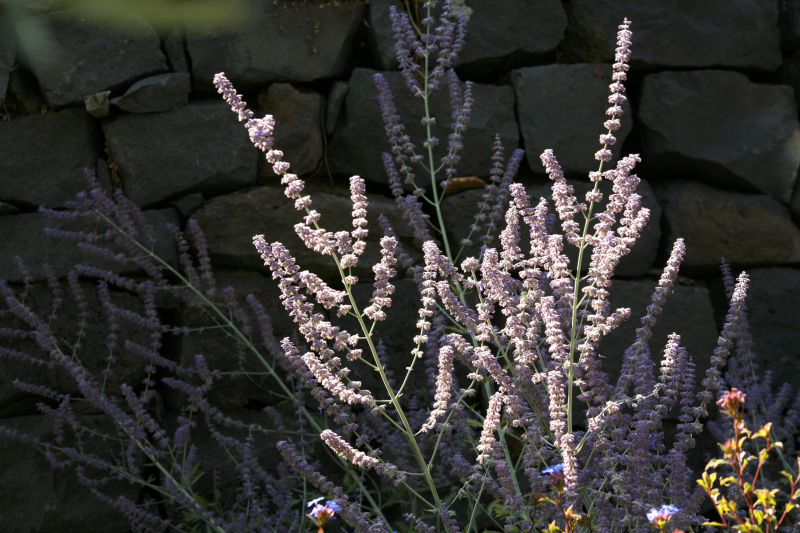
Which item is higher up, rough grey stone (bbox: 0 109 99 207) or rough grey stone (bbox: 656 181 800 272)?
rough grey stone (bbox: 0 109 99 207)

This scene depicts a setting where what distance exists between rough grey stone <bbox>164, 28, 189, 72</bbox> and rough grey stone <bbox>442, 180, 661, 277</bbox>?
55.2 inches

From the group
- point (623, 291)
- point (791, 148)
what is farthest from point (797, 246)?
point (623, 291)

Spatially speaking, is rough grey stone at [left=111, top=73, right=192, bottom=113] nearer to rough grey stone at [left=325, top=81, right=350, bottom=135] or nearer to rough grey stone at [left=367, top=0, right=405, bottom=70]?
rough grey stone at [left=325, top=81, right=350, bottom=135]

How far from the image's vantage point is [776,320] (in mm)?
3330

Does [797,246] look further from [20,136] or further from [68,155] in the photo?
[20,136]

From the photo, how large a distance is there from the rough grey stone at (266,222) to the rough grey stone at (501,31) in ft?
2.53

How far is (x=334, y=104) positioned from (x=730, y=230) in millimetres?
2042

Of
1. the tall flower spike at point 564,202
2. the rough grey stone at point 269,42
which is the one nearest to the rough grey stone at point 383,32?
the rough grey stone at point 269,42

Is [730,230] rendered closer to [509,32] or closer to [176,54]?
[509,32]

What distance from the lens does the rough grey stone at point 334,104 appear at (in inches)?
128

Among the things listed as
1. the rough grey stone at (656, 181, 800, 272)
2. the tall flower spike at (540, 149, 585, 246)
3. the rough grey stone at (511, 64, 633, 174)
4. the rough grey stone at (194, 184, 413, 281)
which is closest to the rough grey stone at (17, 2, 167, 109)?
the rough grey stone at (194, 184, 413, 281)

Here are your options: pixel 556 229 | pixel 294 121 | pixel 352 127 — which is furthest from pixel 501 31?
pixel 294 121

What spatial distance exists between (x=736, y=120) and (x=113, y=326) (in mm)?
3136

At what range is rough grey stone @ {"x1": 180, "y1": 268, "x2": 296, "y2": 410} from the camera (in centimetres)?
308
